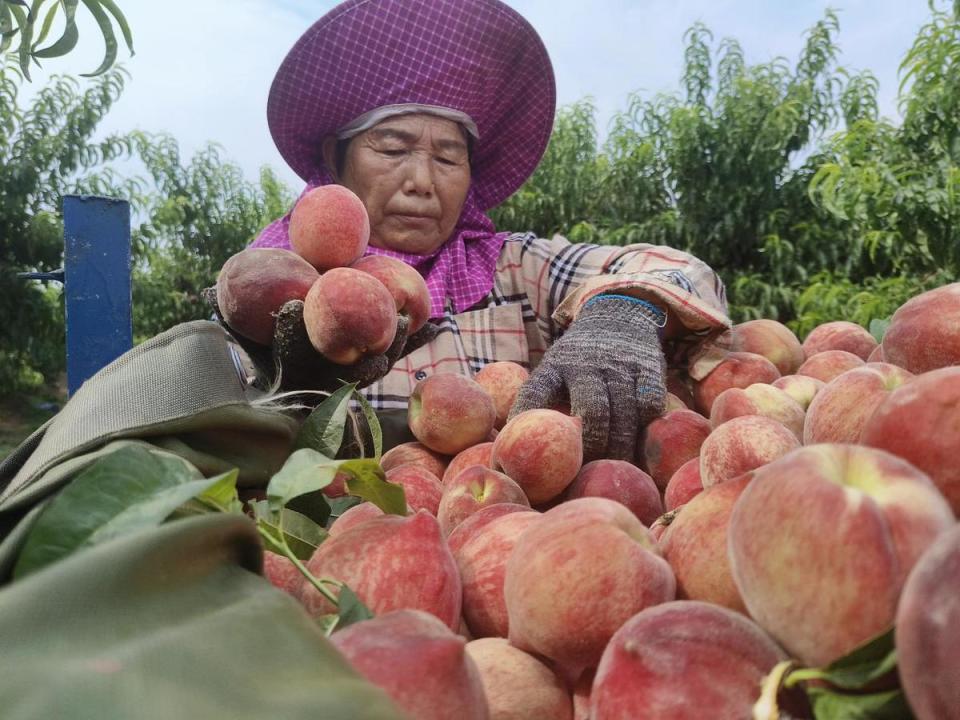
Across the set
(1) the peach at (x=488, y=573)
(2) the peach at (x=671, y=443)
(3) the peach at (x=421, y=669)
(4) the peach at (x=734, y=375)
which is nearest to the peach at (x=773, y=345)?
(4) the peach at (x=734, y=375)

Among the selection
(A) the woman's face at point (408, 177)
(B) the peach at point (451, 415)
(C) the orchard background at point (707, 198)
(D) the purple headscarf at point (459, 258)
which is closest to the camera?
(B) the peach at point (451, 415)

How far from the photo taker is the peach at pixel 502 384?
1380mm

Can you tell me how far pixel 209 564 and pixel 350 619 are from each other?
0.37ft

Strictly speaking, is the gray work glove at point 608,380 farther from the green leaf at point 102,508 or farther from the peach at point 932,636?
the peach at point 932,636

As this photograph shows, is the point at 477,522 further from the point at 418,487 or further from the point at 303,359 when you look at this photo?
the point at 303,359

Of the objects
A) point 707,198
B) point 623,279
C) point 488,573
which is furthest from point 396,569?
point 707,198

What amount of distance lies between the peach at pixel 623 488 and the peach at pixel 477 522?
0.19 metres

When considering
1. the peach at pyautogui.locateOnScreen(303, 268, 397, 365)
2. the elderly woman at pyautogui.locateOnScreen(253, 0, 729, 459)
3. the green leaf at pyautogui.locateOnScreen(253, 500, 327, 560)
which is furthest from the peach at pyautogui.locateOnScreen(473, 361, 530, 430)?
the green leaf at pyautogui.locateOnScreen(253, 500, 327, 560)

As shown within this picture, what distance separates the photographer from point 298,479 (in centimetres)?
60

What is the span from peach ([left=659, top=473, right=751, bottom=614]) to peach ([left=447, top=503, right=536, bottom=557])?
7.5 inches

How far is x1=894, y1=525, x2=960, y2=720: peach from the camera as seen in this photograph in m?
0.31

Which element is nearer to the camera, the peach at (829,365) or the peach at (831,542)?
the peach at (831,542)

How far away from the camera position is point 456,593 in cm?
60

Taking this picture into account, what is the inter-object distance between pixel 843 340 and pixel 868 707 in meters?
→ 1.22
